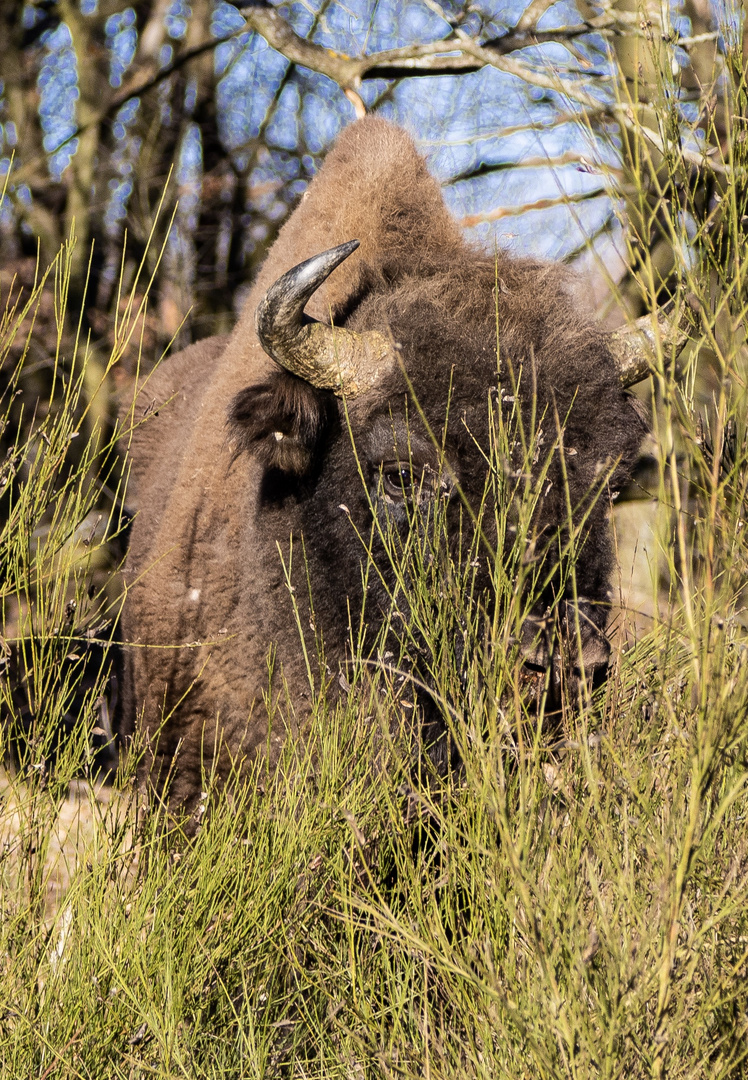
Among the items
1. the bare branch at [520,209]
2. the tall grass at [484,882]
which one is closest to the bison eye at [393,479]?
the tall grass at [484,882]

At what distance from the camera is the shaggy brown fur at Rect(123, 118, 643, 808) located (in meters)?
3.49

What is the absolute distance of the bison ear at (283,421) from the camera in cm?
366

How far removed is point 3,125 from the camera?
31.5 feet

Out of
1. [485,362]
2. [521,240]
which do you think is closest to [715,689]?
[485,362]

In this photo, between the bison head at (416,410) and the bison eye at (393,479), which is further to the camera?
the bison eye at (393,479)

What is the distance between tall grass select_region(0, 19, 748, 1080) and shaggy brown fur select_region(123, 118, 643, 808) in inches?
23.8

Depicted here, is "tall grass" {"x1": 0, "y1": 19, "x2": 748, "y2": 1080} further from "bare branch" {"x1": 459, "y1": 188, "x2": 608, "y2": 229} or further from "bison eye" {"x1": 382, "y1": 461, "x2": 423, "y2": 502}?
"bare branch" {"x1": 459, "y1": 188, "x2": 608, "y2": 229}

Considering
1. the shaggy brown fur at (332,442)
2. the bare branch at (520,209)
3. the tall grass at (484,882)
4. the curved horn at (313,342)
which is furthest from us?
the bare branch at (520,209)

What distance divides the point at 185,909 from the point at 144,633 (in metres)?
1.94

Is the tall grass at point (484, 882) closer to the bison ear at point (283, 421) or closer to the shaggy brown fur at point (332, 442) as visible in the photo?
the shaggy brown fur at point (332, 442)

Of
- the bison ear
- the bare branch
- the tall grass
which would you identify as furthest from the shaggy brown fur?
the bare branch

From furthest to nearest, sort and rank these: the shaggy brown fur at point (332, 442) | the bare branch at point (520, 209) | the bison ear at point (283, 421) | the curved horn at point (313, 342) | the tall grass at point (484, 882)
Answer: the bare branch at point (520, 209), the bison ear at point (283, 421), the shaggy brown fur at point (332, 442), the curved horn at point (313, 342), the tall grass at point (484, 882)

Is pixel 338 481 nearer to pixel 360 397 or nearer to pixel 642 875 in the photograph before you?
pixel 360 397

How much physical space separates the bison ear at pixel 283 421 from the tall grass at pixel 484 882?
78 cm
